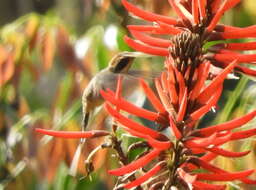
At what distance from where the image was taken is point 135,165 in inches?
29.8

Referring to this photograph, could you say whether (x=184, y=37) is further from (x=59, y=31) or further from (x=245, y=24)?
(x=59, y=31)

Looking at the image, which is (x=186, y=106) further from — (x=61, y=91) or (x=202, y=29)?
(x=61, y=91)

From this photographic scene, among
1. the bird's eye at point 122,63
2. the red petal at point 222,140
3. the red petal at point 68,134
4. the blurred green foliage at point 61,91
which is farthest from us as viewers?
the blurred green foliage at point 61,91

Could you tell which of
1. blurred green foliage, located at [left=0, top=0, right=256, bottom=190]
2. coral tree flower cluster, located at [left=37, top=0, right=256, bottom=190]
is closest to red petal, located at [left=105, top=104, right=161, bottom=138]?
coral tree flower cluster, located at [left=37, top=0, right=256, bottom=190]

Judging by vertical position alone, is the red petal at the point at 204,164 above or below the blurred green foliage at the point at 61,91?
above

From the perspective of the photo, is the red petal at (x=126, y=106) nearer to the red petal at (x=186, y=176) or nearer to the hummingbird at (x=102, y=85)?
the red petal at (x=186, y=176)

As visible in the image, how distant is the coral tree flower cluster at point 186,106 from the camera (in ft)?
2.49

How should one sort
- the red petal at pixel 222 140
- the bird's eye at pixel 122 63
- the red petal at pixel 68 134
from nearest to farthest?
the red petal at pixel 222 140 → the red petal at pixel 68 134 → the bird's eye at pixel 122 63

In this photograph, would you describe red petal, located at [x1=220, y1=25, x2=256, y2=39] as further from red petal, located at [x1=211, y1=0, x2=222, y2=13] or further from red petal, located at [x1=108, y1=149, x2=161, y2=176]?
red petal, located at [x1=108, y1=149, x2=161, y2=176]

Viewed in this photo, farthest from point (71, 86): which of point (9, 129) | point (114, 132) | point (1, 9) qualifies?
point (1, 9)

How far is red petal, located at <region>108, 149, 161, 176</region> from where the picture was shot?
74 centimetres

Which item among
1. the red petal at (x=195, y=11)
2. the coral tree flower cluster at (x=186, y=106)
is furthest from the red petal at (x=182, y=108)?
the red petal at (x=195, y=11)

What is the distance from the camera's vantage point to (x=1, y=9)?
4.42m

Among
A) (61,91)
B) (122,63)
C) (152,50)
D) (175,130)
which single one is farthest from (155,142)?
(61,91)
